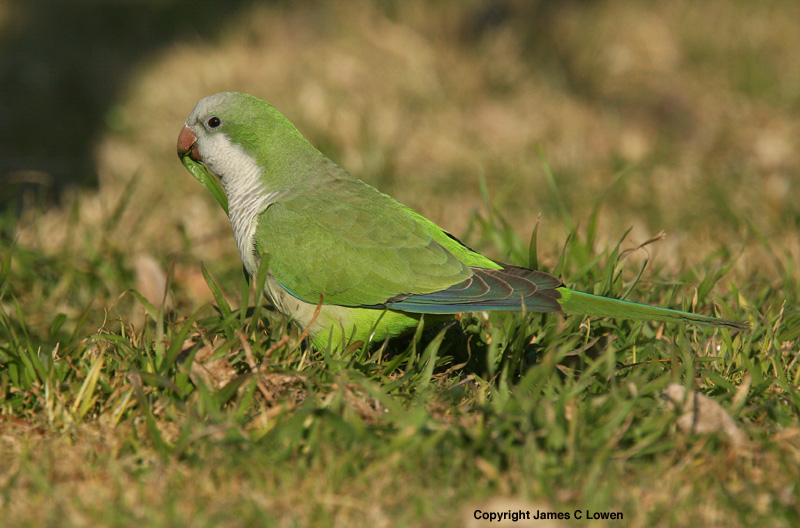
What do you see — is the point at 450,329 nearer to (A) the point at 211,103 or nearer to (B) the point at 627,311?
(B) the point at 627,311

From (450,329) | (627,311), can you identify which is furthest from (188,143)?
(627,311)

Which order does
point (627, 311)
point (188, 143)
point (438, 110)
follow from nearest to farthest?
1. point (627, 311)
2. point (188, 143)
3. point (438, 110)

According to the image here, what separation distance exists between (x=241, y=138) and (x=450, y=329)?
1300 millimetres

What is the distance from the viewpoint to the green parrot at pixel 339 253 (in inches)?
116

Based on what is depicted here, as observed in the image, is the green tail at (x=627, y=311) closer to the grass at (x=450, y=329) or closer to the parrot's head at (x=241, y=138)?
the grass at (x=450, y=329)

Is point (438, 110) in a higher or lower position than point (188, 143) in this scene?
lower

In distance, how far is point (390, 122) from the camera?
20.2ft

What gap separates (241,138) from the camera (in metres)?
3.46

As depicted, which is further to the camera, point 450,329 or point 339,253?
point 450,329

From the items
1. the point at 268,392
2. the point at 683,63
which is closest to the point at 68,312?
the point at 268,392

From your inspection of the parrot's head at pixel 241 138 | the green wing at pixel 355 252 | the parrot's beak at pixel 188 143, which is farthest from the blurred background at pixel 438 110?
the green wing at pixel 355 252

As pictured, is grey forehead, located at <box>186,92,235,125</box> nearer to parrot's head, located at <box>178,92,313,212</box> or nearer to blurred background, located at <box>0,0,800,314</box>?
Result: parrot's head, located at <box>178,92,313,212</box>

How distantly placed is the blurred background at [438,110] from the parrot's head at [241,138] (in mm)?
1016

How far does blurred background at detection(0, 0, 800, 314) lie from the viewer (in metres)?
4.96
